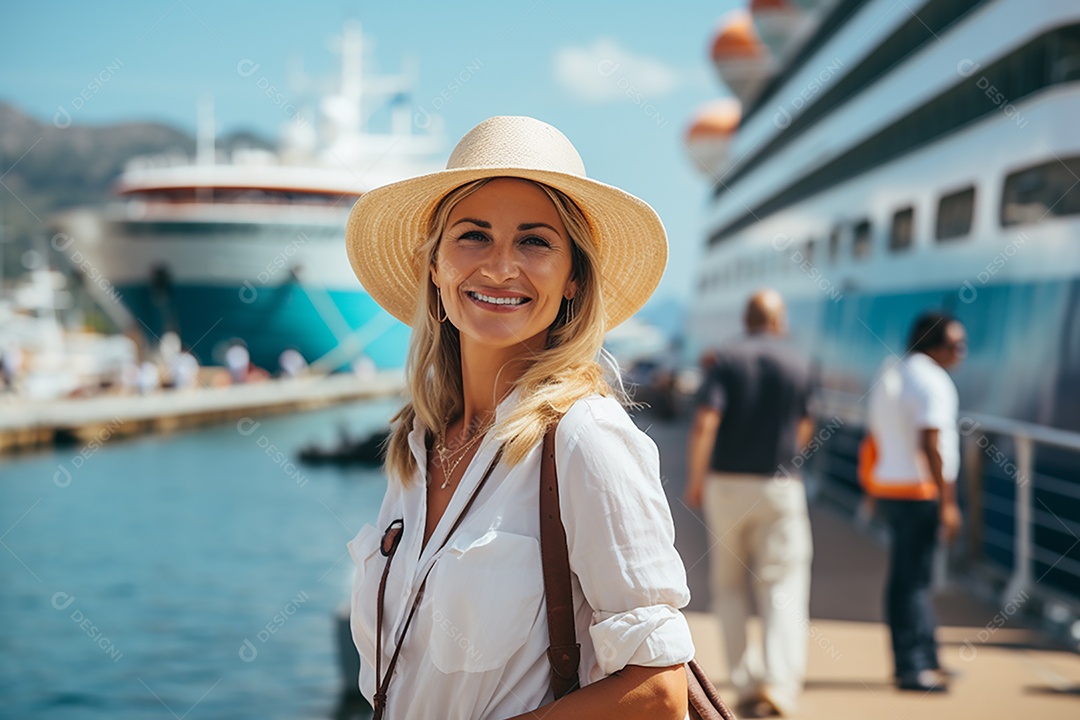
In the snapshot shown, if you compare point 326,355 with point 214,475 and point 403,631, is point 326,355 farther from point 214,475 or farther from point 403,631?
point 403,631

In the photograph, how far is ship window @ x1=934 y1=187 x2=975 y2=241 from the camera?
10766mm

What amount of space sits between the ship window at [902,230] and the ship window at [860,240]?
953 millimetres

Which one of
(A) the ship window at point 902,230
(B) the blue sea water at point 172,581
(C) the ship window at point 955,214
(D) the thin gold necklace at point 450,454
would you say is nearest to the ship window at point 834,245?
(A) the ship window at point 902,230

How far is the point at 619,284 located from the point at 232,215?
42861 millimetres

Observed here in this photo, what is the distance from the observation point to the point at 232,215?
141 feet

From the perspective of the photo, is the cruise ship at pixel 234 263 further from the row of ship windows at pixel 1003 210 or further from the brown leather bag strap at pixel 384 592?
the brown leather bag strap at pixel 384 592

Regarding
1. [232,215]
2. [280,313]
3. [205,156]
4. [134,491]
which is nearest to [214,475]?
[134,491]

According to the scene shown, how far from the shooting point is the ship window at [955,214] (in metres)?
10.8

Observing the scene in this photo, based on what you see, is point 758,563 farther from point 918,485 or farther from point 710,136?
point 710,136

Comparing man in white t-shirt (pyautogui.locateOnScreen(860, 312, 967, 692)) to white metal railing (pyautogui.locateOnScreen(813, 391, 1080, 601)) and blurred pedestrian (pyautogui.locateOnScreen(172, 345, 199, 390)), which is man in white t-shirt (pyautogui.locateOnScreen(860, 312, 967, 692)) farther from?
blurred pedestrian (pyautogui.locateOnScreen(172, 345, 199, 390))

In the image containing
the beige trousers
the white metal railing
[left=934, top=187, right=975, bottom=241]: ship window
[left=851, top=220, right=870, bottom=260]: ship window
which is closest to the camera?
the beige trousers

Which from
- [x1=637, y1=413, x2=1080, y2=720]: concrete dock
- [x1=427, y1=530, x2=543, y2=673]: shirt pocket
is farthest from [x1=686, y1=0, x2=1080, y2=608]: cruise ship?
[x1=427, y1=530, x2=543, y2=673]: shirt pocket

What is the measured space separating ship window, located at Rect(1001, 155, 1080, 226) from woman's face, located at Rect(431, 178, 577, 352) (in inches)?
302

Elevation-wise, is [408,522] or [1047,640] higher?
[408,522]
